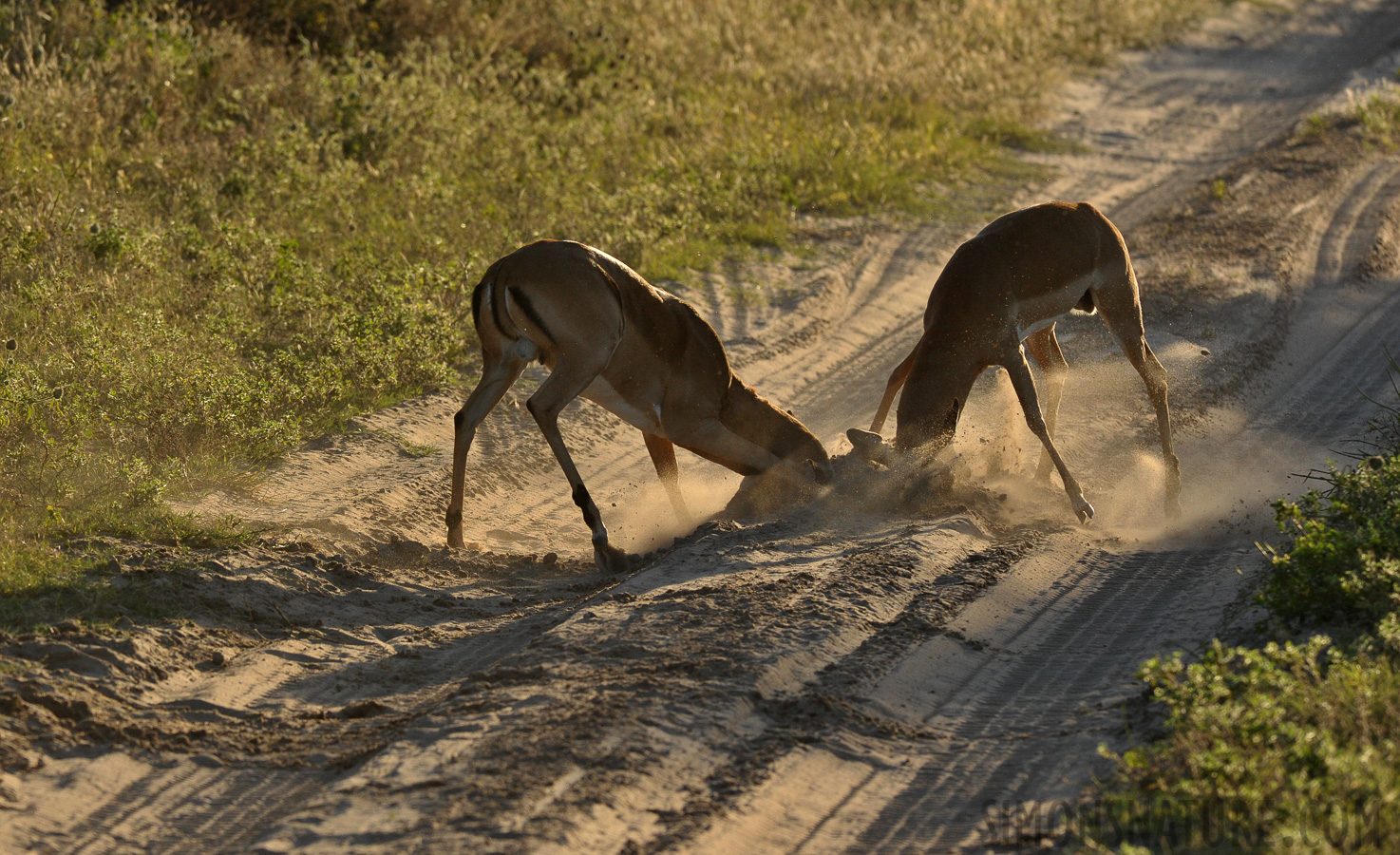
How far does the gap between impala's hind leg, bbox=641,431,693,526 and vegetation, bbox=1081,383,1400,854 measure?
3379 mm

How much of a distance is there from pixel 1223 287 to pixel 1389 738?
26.7 ft

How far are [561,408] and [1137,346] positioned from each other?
3948mm

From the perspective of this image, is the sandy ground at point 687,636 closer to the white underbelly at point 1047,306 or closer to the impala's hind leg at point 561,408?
the impala's hind leg at point 561,408

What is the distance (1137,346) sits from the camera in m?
8.16

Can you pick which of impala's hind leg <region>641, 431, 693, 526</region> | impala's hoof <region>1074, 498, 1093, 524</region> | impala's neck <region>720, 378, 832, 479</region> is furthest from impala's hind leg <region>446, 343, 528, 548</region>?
impala's hoof <region>1074, 498, 1093, 524</region>

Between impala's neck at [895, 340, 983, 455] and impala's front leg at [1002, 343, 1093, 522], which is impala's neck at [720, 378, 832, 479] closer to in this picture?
impala's neck at [895, 340, 983, 455]

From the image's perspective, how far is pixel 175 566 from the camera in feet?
19.0

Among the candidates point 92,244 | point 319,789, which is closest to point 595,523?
point 319,789

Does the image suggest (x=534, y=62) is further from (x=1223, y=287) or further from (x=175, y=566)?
(x=175, y=566)

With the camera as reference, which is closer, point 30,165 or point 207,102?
point 30,165

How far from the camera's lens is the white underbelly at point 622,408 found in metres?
7.24

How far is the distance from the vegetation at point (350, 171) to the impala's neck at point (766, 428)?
2500mm

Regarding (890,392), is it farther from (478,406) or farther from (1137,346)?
(478,406)

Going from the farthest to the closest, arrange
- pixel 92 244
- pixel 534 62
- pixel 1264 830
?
pixel 534 62 < pixel 92 244 < pixel 1264 830
